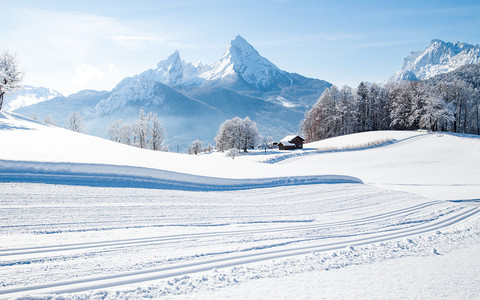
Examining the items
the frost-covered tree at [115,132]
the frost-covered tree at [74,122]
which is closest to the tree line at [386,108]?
the frost-covered tree at [115,132]

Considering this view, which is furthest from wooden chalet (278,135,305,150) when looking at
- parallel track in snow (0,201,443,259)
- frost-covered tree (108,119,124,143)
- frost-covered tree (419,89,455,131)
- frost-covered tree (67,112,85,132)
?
parallel track in snow (0,201,443,259)

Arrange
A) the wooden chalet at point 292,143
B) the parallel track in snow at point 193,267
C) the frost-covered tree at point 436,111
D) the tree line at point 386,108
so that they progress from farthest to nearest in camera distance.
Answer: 1. the wooden chalet at point 292,143
2. the tree line at point 386,108
3. the frost-covered tree at point 436,111
4. the parallel track in snow at point 193,267

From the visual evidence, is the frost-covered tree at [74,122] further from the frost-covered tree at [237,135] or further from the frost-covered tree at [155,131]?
the frost-covered tree at [237,135]

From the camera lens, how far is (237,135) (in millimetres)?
→ 58312

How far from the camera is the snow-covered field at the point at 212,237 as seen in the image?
3.92 meters

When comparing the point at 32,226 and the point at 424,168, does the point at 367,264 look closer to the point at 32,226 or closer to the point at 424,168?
the point at 32,226

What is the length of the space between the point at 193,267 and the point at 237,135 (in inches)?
2135

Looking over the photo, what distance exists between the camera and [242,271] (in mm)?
4324

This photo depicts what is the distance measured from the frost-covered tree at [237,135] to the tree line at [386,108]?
15.6 m

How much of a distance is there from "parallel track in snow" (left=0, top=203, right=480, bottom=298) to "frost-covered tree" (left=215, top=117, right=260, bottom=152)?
51.1m

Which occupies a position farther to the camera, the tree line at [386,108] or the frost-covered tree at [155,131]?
the tree line at [386,108]

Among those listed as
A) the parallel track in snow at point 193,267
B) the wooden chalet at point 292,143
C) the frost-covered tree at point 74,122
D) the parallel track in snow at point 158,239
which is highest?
the frost-covered tree at point 74,122

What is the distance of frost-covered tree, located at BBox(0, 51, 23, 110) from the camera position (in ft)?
83.3

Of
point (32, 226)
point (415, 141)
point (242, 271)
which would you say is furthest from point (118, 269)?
point (415, 141)
